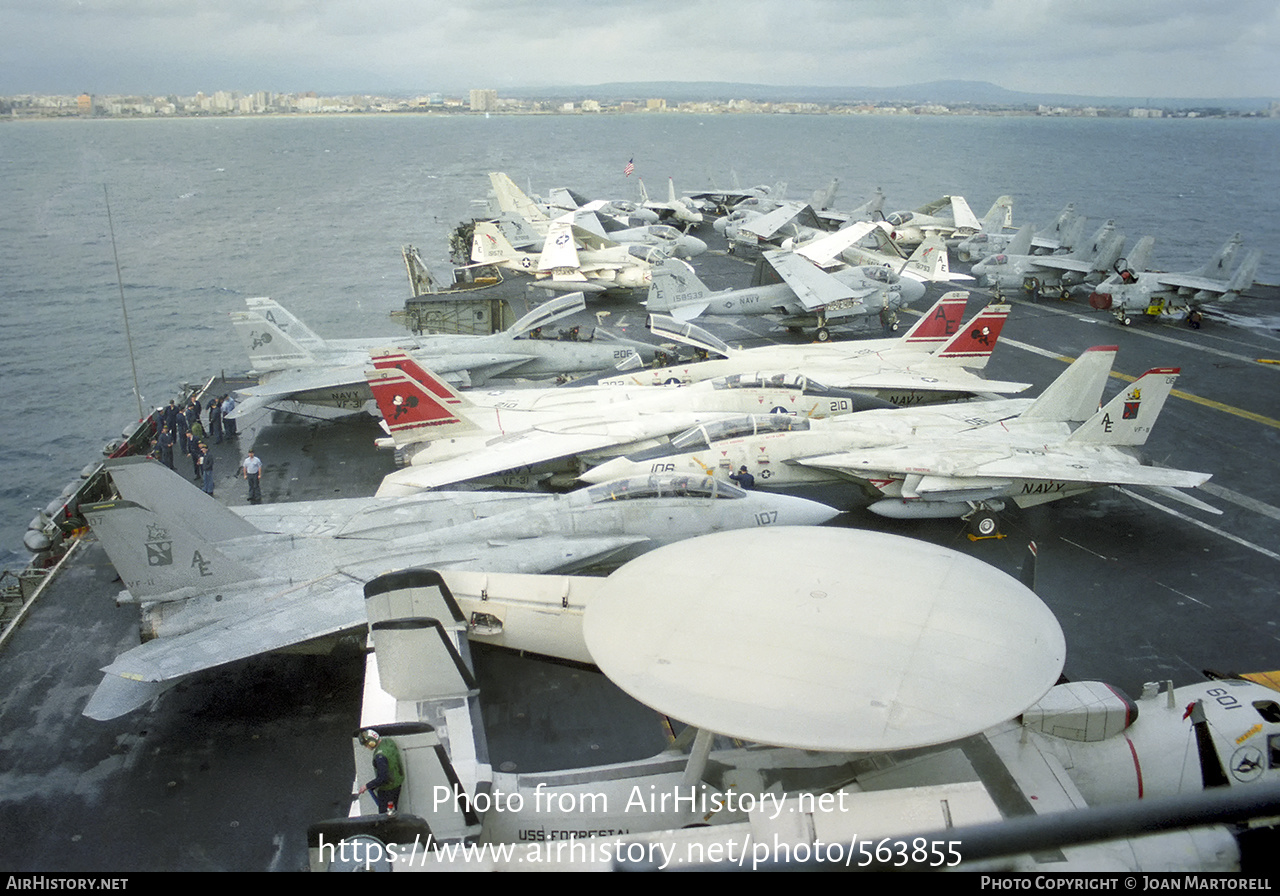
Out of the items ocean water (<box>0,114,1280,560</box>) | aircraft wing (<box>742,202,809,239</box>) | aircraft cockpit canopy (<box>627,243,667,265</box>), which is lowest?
ocean water (<box>0,114,1280,560</box>)

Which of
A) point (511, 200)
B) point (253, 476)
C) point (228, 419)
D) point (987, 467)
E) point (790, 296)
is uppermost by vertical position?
point (511, 200)

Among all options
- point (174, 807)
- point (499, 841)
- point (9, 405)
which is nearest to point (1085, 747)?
point (499, 841)

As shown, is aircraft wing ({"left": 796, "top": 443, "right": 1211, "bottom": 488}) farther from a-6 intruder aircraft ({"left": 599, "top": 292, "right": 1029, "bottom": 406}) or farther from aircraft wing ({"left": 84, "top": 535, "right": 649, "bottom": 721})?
aircraft wing ({"left": 84, "top": 535, "right": 649, "bottom": 721})

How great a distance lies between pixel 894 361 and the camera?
30.7m

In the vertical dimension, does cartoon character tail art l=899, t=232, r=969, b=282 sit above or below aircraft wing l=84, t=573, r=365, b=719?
above

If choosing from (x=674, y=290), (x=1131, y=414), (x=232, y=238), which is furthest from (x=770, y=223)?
(x=232, y=238)

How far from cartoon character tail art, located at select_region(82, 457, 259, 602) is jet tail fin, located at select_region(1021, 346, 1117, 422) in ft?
68.1

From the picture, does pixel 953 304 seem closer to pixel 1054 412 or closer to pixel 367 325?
pixel 1054 412

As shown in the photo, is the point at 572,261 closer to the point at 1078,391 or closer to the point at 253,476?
the point at 253,476

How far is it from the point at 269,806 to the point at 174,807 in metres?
1.47

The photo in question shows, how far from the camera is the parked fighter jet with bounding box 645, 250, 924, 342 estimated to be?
1516 inches

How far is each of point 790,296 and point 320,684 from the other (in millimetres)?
28829

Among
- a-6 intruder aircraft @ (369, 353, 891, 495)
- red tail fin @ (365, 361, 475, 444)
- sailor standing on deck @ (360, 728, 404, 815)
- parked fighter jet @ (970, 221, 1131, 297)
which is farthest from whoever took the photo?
parked fighter jet @ (970, 221, 1131, 297)

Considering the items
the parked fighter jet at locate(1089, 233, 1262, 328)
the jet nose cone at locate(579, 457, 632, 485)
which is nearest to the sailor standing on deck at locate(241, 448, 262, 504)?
the jet nose cone at locate(579, 457, 632, 485)
